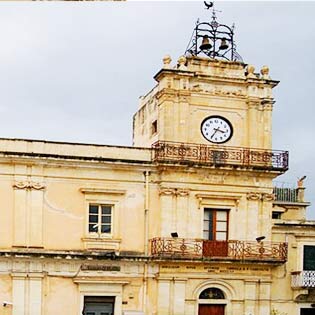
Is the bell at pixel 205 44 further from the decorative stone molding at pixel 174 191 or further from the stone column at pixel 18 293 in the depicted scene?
the stone column at pixel 18 293

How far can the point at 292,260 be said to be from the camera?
2341 cm

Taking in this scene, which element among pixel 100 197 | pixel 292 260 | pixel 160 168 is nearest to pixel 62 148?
pixel 100 197

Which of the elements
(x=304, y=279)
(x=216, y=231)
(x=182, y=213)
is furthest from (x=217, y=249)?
(x=304, y=279)

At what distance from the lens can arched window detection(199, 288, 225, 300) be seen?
73.0ft

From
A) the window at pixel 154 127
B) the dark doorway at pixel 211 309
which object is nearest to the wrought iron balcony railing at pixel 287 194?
the window at pixel 154 127

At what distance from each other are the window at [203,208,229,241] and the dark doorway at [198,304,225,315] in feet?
7.69

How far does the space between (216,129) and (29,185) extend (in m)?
6.98

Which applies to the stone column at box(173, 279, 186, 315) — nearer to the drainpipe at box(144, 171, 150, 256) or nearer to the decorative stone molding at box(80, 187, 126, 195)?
the drainpipe at box(144, 171, 150, 256)

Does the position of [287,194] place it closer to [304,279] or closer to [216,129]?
[304,279]

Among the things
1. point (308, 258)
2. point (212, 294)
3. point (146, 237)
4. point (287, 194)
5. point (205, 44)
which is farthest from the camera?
point (287, 194)

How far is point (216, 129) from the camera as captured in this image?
23047 mm

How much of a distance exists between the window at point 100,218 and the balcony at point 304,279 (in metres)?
7.06

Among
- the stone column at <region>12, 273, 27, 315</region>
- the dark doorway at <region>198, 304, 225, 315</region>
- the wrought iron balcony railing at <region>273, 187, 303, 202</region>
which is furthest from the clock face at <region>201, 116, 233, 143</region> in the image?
the wrought iron balcony railing at <region>273, 187, 303, 202</region>

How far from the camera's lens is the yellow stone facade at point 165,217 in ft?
68.2
